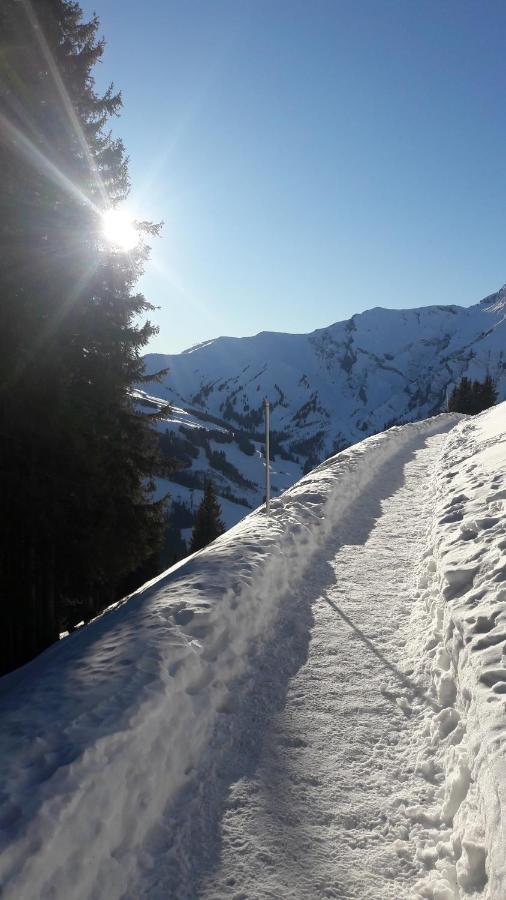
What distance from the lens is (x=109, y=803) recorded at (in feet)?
11.7

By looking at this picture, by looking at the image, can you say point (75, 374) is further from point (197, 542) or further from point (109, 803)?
point (197, 542)

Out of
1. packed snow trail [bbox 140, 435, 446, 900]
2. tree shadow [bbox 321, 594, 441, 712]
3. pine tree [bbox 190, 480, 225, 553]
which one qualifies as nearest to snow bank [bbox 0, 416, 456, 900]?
packed snow trail [bbox 140, 435, 446, 900]

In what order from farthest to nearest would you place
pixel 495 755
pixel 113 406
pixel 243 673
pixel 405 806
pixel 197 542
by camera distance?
pixel 197 542, pixel 113 406, pixel 243 673, pixel 405 806, pixel 495 755

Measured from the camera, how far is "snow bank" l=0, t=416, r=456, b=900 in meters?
3.19

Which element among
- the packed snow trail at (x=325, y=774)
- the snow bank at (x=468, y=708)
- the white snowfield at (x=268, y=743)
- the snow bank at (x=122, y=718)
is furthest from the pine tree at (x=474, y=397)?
the snow bank at (x=122, y=718)

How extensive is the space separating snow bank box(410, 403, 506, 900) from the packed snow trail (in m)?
0.19

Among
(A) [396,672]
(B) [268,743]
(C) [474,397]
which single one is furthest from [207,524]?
(B) [268,743]

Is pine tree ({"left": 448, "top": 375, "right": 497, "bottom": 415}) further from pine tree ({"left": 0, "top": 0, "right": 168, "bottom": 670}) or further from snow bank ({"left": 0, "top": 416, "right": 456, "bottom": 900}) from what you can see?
snow bank ({"left": 0, "top": 416, "right": 456, "bottom": 900})

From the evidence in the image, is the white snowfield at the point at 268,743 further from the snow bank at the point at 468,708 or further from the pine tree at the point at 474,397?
the pine tree at the point at 474,397

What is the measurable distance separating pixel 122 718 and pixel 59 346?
705cm

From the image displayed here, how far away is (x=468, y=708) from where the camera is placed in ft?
14.5

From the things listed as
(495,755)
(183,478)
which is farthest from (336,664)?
(183,478)

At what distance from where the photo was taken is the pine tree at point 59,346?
8695 mm

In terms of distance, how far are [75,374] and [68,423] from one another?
1653 millimetres
